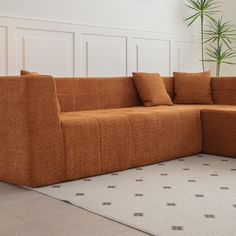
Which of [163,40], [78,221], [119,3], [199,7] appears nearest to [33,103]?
[78,221]

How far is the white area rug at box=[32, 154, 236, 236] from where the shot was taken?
204 cm

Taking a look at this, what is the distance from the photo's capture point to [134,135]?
129 inches

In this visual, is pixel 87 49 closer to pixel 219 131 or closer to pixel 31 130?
pixel 219 131

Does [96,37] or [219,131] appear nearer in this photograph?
[219,131]

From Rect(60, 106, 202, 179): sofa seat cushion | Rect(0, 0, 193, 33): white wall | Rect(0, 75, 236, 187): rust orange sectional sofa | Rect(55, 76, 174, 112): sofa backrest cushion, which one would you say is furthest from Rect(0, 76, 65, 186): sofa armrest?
Rect(0, 0, 193, 33): white wall

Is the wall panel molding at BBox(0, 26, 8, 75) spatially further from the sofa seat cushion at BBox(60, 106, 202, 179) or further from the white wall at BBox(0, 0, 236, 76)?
the sofa seat cushion at BBox(60, 106, 202, 179)

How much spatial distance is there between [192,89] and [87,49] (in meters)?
1.32

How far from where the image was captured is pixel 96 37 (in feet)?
16.9

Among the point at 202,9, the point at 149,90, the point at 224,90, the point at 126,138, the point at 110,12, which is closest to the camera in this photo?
the point at 126,138

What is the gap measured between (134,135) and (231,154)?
965 mm

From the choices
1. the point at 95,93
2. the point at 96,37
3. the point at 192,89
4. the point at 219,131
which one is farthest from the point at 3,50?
the point at 219,131

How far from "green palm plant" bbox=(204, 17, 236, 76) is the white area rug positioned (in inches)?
119

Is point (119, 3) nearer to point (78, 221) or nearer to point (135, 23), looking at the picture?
point (135, 23)

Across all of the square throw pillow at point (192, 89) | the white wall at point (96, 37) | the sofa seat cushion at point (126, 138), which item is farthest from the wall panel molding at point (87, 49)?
the sofa seat cushion at point (126, 138)
